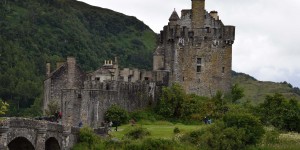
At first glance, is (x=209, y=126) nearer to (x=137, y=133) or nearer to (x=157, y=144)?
(x=137, y=133)

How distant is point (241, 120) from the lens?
66.0m

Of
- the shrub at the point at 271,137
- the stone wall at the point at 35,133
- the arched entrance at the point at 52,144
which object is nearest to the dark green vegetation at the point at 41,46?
the shrub at the point at 271,137

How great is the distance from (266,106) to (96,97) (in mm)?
16999

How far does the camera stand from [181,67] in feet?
274

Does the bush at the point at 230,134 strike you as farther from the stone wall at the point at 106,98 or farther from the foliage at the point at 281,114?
the stone wall at the point at 106,98

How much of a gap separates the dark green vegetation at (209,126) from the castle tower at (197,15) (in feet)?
25.1

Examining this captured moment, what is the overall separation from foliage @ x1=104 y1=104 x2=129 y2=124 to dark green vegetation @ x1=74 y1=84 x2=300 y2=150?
172cm

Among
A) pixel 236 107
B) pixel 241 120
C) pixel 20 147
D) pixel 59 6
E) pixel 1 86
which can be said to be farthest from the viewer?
pixel 59 6

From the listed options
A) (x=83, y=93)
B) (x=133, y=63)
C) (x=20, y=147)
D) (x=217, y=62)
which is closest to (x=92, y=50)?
(x=133, y=63)

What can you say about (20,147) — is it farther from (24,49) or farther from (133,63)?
(133,63)

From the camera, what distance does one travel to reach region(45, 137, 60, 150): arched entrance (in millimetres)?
58719

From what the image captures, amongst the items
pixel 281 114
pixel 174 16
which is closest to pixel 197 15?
pixel 174 16

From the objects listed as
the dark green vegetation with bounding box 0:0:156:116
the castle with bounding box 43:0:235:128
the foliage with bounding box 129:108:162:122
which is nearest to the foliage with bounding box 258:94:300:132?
the castle with bounding box 43:0:235:128

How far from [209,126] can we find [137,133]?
6152 millimetres
